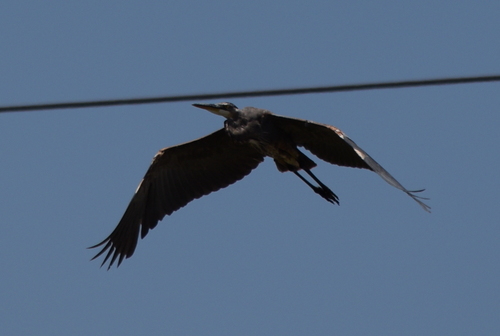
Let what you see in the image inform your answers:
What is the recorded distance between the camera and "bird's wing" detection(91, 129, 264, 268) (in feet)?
33.9

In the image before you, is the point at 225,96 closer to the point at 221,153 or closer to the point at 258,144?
the point at 258,144

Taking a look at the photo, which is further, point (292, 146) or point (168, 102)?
point (292, 146)

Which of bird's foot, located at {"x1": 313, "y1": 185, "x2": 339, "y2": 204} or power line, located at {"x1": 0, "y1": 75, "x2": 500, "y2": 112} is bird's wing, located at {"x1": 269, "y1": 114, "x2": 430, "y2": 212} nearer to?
bird's foot, located at {"x1": 313, "y1": 185, "x2": 339, "y2": 204}

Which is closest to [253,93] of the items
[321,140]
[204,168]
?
[321,140]

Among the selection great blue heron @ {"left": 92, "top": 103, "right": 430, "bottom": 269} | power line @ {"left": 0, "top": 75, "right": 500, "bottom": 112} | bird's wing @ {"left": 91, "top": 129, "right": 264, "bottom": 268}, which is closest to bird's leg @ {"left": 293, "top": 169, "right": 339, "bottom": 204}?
great blue heron @ {"left": 92, "top": 103, "right": 430, "bottom": 269}

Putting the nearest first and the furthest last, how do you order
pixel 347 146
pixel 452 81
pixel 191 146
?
pixel 452 81, pixel 347 146, pixel 191 146

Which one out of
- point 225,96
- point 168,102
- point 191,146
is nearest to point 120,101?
point 168,102

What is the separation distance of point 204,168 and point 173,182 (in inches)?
15.0

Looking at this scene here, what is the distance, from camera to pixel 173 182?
10.4 meters

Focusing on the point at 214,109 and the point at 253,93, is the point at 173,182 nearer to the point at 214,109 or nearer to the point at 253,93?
the point at 214,109

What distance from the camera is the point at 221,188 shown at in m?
10.4

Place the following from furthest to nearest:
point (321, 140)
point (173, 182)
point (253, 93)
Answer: point (173, 182), point (321, 140), point (253, 93)

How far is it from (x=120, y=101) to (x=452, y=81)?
191cm

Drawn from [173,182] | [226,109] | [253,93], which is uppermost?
[226,109]
